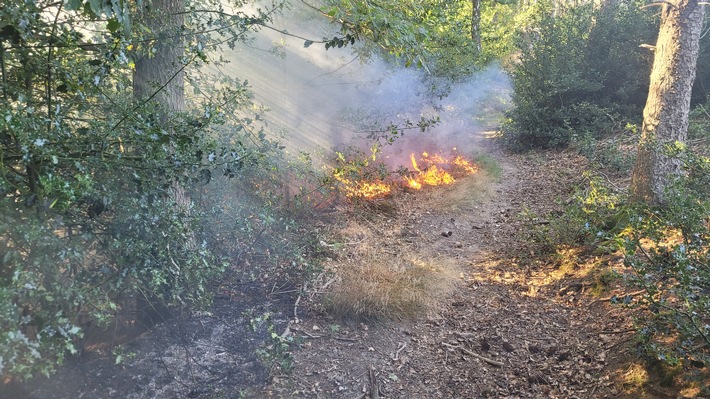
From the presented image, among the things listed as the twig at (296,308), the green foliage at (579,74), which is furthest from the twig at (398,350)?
the green foliage at (579,74)

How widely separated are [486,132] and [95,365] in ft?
41.0

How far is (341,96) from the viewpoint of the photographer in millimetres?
12742

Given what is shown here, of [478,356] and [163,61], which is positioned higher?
[163,61]

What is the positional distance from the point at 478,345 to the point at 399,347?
0.83m

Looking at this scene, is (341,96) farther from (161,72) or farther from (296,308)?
(296,308)

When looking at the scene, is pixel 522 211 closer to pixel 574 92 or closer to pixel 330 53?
pixel 574 92

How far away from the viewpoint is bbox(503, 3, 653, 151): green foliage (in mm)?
9922

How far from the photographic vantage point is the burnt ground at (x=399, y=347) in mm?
3459

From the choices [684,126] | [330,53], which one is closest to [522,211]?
[684,126]

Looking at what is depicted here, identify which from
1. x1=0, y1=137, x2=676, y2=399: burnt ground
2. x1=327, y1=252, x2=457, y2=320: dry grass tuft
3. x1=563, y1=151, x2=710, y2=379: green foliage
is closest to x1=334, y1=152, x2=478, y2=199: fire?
x1=327, y1=252, x2=457, y2=320: dry grass tuft

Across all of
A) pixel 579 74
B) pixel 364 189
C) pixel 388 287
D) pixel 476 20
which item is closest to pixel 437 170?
pixel 364 189

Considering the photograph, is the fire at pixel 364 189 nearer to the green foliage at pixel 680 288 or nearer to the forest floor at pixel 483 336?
the forest floor at pixel 483 336

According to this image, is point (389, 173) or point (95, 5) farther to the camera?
point (389, 173)

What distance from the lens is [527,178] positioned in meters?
9.20
